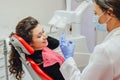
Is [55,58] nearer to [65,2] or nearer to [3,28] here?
[3,28]

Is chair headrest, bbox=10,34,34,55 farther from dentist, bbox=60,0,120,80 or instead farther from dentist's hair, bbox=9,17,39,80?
dentist, bbox=60,0,120,80

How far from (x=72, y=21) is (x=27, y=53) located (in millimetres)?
874

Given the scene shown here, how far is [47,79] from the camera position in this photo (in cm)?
164

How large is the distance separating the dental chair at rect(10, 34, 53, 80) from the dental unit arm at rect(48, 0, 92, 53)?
669mm

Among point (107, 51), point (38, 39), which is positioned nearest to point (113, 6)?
point (107, 51)

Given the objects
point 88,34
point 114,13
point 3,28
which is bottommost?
point 88,34

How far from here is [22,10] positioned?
3.01 m

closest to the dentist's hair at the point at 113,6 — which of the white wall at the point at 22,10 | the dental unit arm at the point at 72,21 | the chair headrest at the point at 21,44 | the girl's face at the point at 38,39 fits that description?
the chair headrest at the point at 21,44

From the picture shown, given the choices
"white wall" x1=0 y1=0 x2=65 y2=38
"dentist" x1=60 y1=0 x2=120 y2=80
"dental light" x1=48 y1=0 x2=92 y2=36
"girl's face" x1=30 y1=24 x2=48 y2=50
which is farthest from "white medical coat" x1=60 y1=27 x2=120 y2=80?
"white wall" x1=0 y1=0 x2=65 y2=38

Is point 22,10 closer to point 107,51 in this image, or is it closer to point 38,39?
point 38,39

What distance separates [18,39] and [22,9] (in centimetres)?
149

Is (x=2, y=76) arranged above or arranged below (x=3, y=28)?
below

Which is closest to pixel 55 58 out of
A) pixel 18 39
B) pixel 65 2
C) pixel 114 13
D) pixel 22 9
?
pixel 18 39

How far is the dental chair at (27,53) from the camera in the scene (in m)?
1.59
